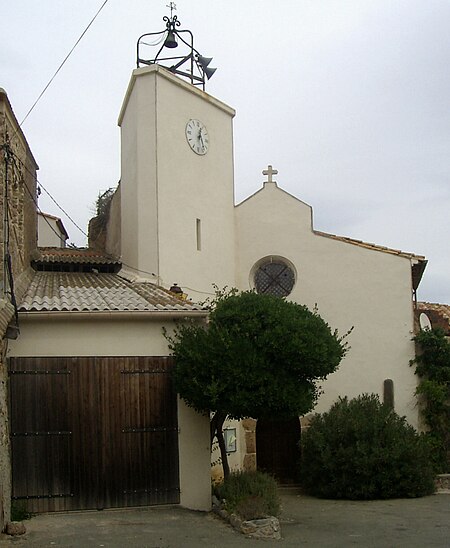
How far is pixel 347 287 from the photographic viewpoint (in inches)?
761

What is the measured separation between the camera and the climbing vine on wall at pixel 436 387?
18266mm

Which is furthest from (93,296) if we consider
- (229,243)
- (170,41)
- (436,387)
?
(436,387)

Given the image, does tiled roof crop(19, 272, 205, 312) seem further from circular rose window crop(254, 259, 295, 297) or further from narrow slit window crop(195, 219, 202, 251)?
circular rose window crop(254, 259, 295, 297)

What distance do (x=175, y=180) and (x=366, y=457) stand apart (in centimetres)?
771

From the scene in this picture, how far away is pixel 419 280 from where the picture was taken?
20812mm

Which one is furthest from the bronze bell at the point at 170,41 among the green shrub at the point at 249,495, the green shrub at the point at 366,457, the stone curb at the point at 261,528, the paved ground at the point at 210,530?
the stone curb at the point at 261,528

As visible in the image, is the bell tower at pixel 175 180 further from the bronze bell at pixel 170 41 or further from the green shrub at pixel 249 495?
the green shrub at pixel 249 495

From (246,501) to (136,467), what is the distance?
6.74 ft

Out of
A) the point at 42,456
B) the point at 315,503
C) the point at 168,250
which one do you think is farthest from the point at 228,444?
the point at 42,456

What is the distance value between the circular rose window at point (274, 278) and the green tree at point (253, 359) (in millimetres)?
7289

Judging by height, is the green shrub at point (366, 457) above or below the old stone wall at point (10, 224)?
below

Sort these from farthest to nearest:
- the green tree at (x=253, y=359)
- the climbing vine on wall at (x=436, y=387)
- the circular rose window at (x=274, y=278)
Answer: the circular rose window at (x=274, y=278), the climbing vine on wall at (x=436, y=387), the green tree at (x=253, y=359)

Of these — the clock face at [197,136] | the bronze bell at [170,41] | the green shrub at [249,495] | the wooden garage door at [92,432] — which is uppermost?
the bronze bell at [170,41]

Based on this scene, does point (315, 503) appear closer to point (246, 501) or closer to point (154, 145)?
point (246, 501)
